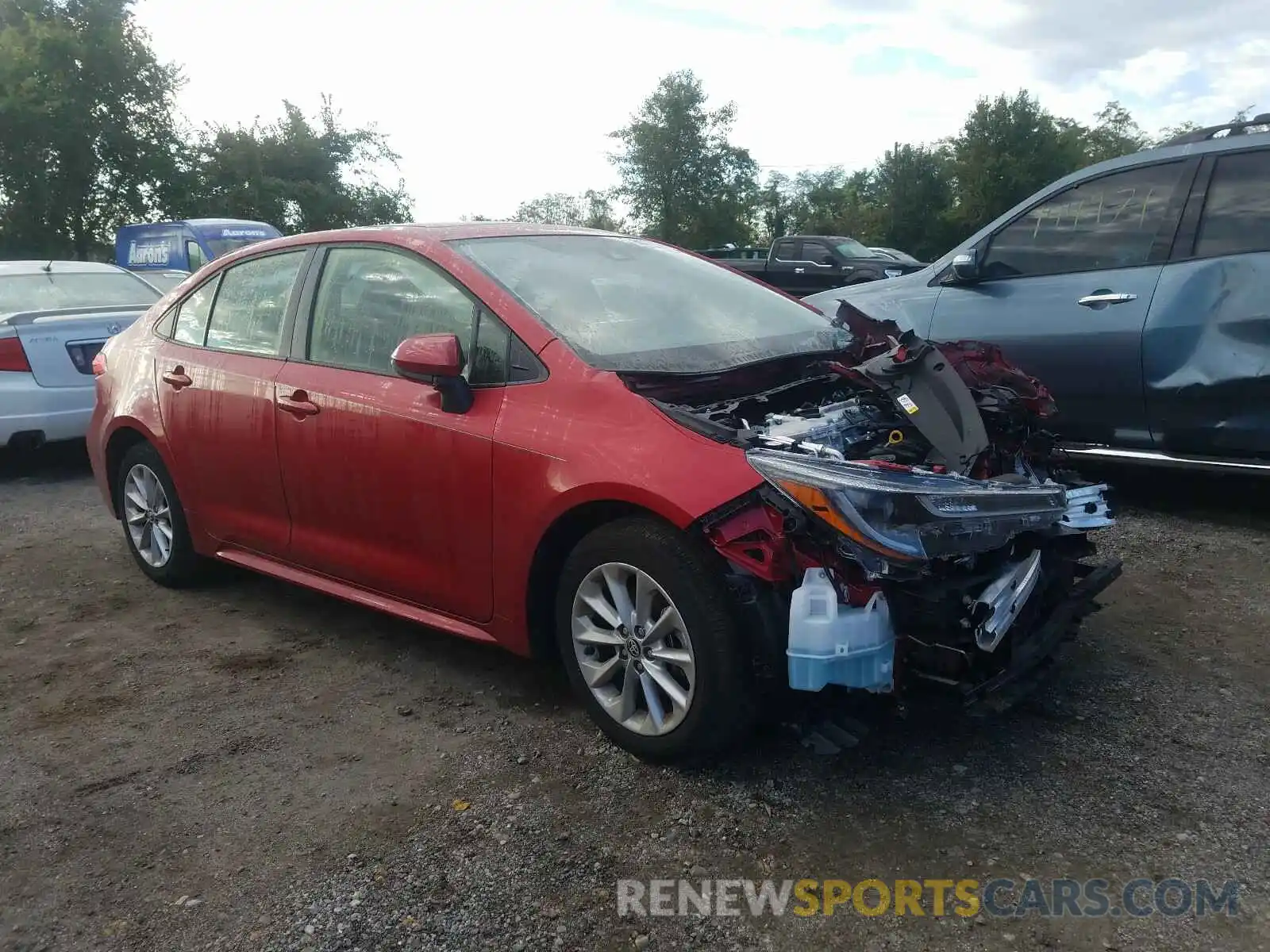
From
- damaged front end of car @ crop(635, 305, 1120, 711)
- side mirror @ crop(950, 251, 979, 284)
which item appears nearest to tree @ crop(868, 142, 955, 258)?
side mirror @ crop(950, 251, 979, 284)

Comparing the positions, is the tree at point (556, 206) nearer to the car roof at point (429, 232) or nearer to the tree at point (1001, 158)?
the tree at point (1001, 158)

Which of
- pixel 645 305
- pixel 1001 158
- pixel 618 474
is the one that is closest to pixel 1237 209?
pixel 645 305

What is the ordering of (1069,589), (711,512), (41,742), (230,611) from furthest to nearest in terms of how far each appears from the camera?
(230,611) → (41,742) → (1069,589) → (711,512)

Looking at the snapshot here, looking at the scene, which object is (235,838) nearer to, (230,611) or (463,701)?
(463,701)

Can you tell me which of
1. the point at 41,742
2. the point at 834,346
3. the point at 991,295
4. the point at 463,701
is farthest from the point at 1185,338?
the point at 41,742

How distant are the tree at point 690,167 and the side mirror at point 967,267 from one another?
176 ft

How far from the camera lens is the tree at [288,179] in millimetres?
34125

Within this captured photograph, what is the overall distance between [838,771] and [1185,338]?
3076mm

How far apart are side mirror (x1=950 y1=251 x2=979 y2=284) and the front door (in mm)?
3136

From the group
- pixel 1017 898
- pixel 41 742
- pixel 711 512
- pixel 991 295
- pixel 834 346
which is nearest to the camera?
pixel 1017 898

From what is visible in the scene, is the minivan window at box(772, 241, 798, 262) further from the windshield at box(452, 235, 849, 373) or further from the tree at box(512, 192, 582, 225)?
the tree at box(512, 192, 582, 225)

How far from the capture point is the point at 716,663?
9.09 ft

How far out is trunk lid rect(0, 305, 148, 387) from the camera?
7.07 metres

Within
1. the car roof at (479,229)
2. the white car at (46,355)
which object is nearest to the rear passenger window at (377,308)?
the car roof at (479,229)
